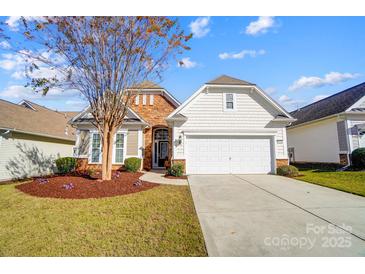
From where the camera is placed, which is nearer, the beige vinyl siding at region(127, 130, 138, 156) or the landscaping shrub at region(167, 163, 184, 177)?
the landscaping shrub at region(167, 163, 184, 177)

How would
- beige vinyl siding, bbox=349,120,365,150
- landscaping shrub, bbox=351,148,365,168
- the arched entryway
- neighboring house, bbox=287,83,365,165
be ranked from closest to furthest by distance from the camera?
landscaping shrub, bbox=351,148,365,168
beige vinyl siding, bbox=349,120,365,150
neighboring house, bbox=287,83,365,165
the arched entryway

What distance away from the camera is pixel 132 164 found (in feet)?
39.4

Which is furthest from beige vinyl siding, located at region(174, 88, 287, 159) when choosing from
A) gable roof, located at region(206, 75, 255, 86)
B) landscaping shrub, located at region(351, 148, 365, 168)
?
landscaping shrub, located at region(351, 148, 365, 168)

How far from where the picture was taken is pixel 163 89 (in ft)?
51.9

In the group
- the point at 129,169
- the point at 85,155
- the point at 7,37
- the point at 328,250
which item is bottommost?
the point at 328,250

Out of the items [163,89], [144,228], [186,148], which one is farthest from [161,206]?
[163,89]

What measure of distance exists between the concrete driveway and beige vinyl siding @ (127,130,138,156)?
7492 millimetres

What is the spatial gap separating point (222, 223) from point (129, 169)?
8.91 metres

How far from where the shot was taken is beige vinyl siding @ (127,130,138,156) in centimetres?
1322

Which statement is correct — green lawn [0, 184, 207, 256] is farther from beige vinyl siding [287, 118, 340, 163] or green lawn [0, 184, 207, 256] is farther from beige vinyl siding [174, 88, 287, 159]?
beige vinyl siding [287, 118, 340, 163]

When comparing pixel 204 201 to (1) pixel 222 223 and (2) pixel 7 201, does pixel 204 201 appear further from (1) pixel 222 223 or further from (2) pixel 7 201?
(2) pixel 7 201

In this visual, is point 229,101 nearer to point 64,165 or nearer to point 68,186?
point 68,186

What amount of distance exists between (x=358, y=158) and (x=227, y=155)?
8.35 meters
